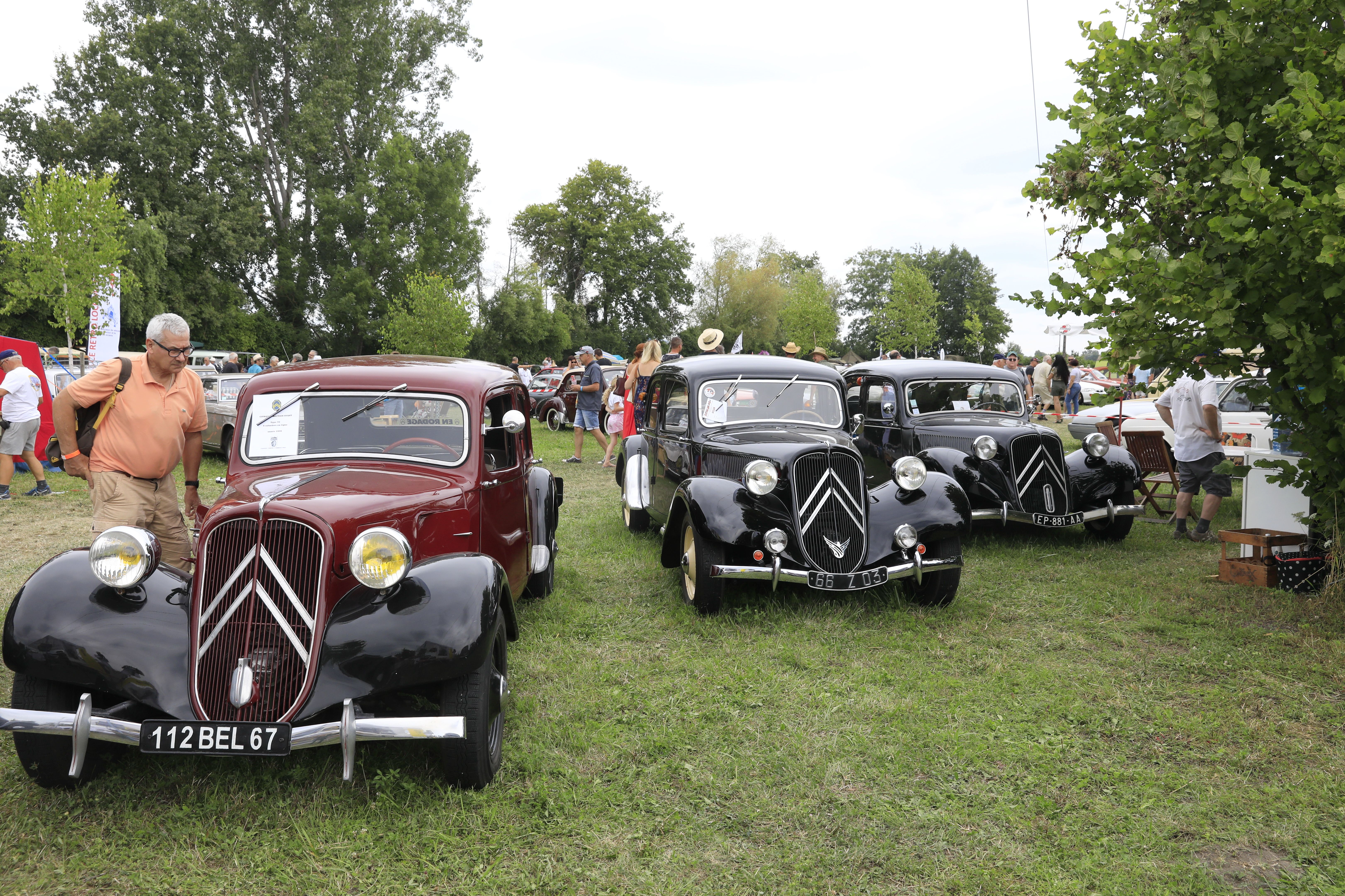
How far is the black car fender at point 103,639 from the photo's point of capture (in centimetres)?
318

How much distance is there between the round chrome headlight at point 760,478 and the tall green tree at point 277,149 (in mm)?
31940

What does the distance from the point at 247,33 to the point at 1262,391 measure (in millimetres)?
39060

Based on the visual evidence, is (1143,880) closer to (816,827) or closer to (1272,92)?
(816,827)

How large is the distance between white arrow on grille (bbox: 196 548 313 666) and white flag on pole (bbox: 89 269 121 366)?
66.1 feet

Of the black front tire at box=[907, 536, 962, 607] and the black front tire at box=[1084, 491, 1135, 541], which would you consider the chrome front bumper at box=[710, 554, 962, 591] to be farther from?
the black front tire at box=[1084, 491, 1135, 541]

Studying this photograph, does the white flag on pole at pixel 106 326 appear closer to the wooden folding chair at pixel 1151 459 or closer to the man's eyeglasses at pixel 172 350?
the man's eyeglasses at pixel 172 350

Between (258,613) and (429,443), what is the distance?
1578 millimetres

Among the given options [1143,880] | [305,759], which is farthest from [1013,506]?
[305,759]

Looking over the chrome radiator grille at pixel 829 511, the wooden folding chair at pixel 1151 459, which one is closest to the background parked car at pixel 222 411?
the chrome radiator grille at pixel 829 511

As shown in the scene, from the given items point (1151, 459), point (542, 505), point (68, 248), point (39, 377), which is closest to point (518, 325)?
point (68, 248)

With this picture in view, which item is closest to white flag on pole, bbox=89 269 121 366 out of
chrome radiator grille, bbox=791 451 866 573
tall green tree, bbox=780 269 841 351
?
chrome radiator grille, bbox=791 451 866 573

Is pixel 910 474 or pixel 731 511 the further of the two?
pixel 910 474

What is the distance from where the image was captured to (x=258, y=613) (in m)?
3.32

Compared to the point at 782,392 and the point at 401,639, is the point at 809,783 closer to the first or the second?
the point at 401,639
